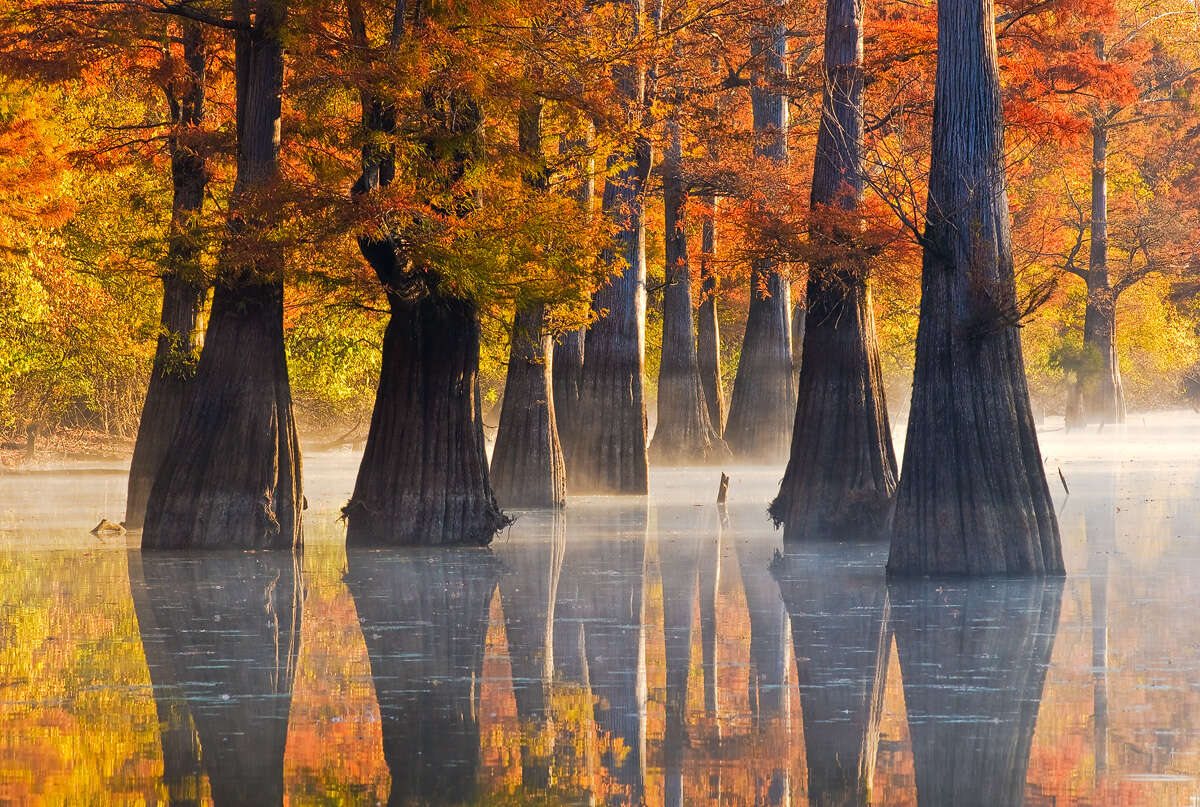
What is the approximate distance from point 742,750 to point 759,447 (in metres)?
26.1

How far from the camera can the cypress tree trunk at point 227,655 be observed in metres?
7.18

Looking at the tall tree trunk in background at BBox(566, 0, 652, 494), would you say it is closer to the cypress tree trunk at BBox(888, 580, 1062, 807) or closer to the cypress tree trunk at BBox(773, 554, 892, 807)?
the cypress tree trunk at BBox(773, 554, 892, 807)

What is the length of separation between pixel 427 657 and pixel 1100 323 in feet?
137

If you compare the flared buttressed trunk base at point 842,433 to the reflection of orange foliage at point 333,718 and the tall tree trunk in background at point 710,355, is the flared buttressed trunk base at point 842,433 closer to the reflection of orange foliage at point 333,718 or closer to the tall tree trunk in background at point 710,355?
the reflection of orange foliage at point 333,718

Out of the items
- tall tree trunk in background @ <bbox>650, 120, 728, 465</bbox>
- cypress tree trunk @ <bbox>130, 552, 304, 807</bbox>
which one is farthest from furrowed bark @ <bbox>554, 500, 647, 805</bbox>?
tall tree trunk in background @ <bbox>650, 120, 728, 465</bbox>

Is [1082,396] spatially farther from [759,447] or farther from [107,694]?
A: [107,694]

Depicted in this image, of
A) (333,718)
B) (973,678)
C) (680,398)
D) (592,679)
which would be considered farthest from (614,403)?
(333,718)

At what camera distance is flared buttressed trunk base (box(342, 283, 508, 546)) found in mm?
17562

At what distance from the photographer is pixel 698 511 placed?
2286 centimetres

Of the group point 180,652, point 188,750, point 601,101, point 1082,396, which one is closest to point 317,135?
point 601,101

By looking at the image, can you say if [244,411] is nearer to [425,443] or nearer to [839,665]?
[425,443]

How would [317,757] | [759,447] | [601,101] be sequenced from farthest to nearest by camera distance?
[759,447] → [601,101] → [317,757]

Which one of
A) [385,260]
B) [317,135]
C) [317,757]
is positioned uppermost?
[317,135]

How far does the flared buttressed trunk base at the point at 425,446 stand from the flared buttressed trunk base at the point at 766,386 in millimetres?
16022
